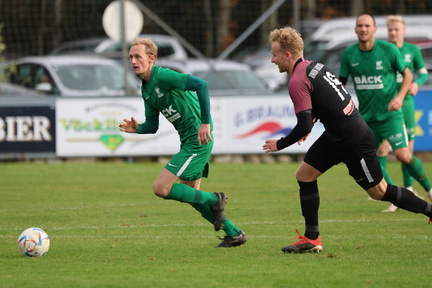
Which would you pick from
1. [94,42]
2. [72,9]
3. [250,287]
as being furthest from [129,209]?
[94,42]

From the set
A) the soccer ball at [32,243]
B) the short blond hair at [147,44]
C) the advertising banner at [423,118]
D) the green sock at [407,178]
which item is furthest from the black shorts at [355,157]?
the advertising banner at [423,118]

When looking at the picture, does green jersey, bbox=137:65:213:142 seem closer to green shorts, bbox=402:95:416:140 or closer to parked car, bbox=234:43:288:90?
green shorts, bbox=402:95:416:140

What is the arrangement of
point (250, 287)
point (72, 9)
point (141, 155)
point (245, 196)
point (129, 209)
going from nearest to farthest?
point (250, 287), point (129, 209), point (245, 196), point (141, 155), point (72, 9)

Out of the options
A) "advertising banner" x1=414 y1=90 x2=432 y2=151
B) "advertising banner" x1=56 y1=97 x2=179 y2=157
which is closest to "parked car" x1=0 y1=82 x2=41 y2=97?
"advertising banner" x1=56 y1=97 x2=179 y2=157

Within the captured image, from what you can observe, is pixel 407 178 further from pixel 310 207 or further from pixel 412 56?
pixel 310 207

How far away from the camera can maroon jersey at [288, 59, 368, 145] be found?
→ 732 centimetres

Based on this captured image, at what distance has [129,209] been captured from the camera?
37.3 feet

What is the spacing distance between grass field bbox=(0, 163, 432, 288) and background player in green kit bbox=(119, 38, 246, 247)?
1.26 ft

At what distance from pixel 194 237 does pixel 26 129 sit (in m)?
8.23

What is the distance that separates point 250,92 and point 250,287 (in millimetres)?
11493

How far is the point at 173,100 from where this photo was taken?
27.0 feet

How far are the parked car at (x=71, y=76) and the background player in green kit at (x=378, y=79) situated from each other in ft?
26.8

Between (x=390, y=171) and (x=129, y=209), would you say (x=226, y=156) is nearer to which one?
(x=390, y=171)

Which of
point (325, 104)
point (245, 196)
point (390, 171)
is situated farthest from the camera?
point (390, 171)
